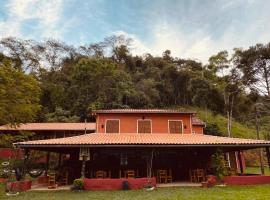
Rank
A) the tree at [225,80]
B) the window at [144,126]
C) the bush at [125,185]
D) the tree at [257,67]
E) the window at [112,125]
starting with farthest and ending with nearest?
the tree at [225,80]
the tree at [257,67]
the window at [144,126]
the window at [112,125]
the bush at [125,185]

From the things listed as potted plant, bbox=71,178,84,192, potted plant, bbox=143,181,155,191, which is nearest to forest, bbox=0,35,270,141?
potted plant, bbox=71,178,84,192

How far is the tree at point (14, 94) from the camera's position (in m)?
13.7

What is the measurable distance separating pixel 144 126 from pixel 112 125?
7.47 ft

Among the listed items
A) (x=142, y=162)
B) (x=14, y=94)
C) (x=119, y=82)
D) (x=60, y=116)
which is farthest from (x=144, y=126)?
(x=119, y=82)

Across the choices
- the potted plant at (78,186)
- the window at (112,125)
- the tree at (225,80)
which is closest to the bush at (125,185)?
the potted plant at (78,186)

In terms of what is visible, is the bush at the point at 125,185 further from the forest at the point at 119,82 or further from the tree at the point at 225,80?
the tree at the point at 225,80

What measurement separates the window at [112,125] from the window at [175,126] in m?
3.77

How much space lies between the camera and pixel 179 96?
170ft

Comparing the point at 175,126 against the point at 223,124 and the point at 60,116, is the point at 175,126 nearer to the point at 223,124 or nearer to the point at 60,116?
the point at 60,116

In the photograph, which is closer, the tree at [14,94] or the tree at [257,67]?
the tree at [14,94]

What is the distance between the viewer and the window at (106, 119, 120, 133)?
18481mm

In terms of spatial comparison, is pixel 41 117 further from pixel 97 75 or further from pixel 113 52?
pixel 113 52

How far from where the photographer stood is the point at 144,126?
18.8 metres

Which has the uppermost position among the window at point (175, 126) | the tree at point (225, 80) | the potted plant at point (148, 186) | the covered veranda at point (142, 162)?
the tree at point (225, 80)
